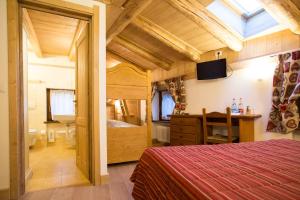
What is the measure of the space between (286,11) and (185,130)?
8.24ft

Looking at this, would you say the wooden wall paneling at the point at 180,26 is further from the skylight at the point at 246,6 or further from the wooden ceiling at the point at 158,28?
the skylight at the point at 246,6

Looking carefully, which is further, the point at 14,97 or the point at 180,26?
the point at 180,26

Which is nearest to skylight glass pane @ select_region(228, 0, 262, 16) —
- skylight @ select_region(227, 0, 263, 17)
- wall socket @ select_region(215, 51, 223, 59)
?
skylight @ select_region(227, 0, 263, 17)

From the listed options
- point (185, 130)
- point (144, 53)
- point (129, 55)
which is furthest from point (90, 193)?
point (129, 55)

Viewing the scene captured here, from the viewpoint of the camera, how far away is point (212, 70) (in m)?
3.80

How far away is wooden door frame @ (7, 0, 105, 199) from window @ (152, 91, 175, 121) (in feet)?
11.4

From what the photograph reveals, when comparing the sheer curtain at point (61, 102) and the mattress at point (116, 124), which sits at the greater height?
the sheer curtain at point (61, 102)

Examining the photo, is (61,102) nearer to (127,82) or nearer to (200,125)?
(127,82)

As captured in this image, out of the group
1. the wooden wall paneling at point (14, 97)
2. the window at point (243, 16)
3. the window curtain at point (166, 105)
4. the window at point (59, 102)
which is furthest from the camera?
the window curtain at point (166, 105)

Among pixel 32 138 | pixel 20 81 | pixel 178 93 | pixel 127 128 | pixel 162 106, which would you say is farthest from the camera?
pixel 162 106

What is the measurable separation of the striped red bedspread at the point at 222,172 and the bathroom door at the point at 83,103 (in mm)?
1172

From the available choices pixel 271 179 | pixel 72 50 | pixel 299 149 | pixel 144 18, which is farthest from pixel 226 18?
pixel 72 50

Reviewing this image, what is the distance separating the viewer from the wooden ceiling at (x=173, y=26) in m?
2.82

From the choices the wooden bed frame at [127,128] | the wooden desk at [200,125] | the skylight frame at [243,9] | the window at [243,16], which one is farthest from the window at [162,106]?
the skylight frame at [243,9]
